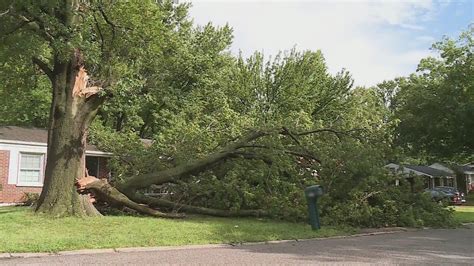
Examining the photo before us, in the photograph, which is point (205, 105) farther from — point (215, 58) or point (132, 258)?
point (132, 258)

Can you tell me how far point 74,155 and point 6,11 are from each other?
4.15 metres

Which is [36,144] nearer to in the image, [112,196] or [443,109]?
[112,196]

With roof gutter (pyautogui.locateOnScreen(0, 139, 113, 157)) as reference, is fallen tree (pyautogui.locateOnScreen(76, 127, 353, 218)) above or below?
below

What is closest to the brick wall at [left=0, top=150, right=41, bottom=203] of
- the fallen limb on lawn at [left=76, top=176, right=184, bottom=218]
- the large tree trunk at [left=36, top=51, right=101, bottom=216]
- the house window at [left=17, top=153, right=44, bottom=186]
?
the house window at [left=17, top=153, right=44, bottom=186]

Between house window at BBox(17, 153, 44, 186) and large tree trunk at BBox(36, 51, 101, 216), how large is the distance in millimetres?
10356

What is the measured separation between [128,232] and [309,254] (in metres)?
4.13

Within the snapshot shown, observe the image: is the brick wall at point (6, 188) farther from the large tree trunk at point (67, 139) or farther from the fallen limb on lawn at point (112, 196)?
the large tree trunk at point (67, 139)

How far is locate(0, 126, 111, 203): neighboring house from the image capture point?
23.1 m

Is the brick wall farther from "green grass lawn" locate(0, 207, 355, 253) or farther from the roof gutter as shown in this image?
→ "green grass lawn" locate(0, 207, 355, 253)

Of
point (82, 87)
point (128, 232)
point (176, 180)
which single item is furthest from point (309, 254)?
point (82, 87)

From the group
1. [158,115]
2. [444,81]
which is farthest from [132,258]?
[444,81]

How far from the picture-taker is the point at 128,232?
1144 cm

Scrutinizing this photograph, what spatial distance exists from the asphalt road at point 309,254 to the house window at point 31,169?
15975mm

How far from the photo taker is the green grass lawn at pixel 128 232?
10117 mm
